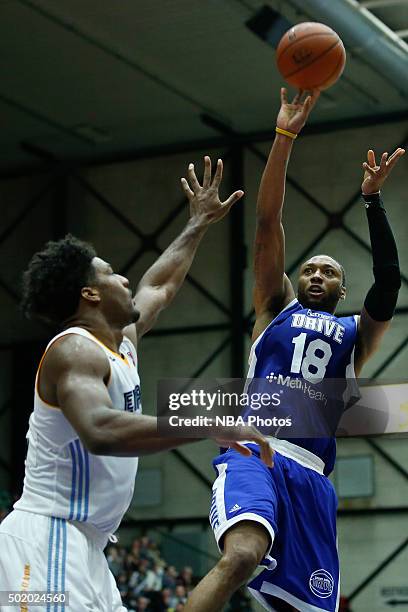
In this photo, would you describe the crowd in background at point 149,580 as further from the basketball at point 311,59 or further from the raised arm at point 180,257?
the basketball at point 311,59

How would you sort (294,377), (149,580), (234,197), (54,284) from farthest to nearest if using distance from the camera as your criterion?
1. (149,580)
2. (294,377)
3. (234,197)
4. (54,284)

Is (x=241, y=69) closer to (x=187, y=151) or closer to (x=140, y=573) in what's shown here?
(x=187, y=151)

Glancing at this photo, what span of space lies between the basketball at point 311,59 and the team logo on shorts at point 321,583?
2.89 m

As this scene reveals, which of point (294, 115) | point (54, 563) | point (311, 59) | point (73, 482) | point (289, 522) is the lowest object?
point (54, 563)

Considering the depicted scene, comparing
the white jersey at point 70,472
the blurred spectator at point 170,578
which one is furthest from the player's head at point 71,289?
the blurred spectator at point 170,578

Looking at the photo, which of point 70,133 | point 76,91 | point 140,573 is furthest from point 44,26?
point 140,573

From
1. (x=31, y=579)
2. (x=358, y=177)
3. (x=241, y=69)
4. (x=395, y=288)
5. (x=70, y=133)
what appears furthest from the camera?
(x=70, y=133)

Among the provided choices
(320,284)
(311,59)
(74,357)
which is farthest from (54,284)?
(311,59)

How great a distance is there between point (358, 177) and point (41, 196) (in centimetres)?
610

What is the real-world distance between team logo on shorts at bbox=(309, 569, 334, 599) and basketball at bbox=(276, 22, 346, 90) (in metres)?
2.89

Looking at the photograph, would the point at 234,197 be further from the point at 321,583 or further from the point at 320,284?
the point at 321,583

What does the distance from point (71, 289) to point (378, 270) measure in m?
2.39

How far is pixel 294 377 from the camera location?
22.2 feet

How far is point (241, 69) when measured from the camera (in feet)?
58.8
